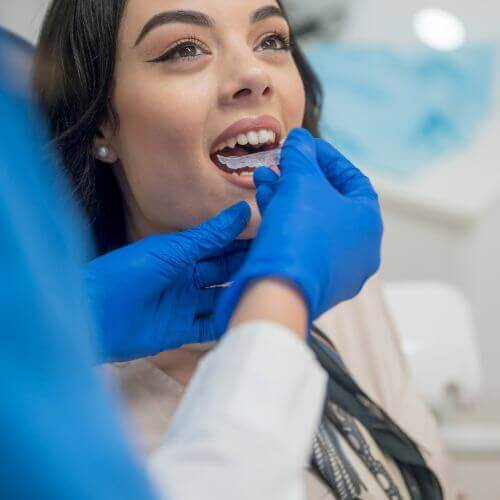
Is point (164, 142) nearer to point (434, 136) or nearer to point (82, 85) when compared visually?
point (82, 85)

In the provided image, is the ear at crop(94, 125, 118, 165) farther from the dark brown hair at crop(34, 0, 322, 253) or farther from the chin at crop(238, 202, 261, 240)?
the chin at crop(238, 202, 261, 240)

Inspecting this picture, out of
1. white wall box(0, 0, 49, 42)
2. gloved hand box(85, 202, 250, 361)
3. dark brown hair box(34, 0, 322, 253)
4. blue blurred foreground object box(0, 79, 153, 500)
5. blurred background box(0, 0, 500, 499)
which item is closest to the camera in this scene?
blue blurred foreground object box(0, 79, 153, 500)

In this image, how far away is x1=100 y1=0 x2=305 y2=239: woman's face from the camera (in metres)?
0.91

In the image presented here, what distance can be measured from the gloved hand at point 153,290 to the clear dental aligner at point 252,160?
0.07m

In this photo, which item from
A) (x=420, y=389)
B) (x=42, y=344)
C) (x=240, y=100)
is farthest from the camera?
(x=420, y=389)

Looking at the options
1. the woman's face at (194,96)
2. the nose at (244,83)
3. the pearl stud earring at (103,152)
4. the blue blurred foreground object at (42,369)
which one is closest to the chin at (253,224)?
the woman's face at (194,96)

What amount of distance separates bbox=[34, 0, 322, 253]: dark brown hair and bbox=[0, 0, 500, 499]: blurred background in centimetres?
→ 93

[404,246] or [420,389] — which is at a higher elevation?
[404,246]

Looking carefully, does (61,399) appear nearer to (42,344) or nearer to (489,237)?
(42,344)

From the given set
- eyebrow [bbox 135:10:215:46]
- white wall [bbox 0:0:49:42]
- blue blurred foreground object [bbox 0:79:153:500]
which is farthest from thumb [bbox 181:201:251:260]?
white wall [bbox 0:0:49:42]

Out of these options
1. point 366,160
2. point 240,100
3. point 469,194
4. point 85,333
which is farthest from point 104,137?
point 469,194

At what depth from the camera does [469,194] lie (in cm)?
185

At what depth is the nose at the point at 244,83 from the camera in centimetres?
90

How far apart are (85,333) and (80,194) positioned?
0.62 metres
